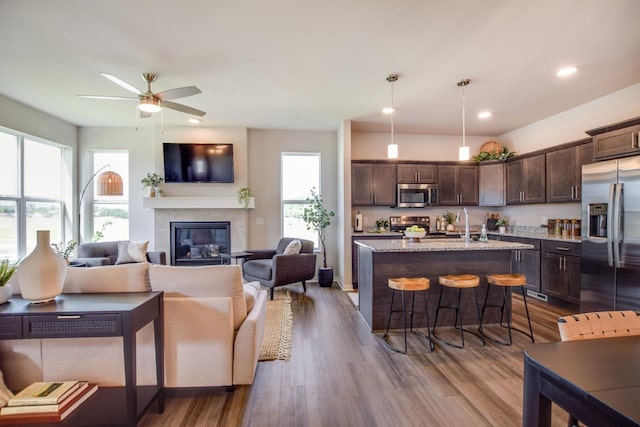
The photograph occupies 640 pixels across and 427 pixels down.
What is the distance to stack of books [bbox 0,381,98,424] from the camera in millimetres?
1539

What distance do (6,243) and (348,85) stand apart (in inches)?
213

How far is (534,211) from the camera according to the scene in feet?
16.6

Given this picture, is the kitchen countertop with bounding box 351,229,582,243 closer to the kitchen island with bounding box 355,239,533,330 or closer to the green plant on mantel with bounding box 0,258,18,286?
the kitchen island with bounding box 355,239,533,330

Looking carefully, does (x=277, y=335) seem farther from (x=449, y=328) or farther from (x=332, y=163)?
(x=332, y=163)

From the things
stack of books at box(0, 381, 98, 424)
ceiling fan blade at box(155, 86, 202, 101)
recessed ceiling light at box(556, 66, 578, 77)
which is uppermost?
recessed ceiling light at box(556, 66, 578, 77)

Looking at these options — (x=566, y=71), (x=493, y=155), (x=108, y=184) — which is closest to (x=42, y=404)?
(x=108, y=184)

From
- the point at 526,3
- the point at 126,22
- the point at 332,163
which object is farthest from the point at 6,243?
the point at 526,3

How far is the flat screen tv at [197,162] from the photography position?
17.2 ft

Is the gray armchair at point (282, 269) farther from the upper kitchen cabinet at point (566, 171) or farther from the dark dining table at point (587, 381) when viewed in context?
the upper kitchen cabinet at point (566, 171)

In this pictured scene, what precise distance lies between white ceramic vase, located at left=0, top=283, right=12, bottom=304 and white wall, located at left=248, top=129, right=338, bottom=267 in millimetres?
3879

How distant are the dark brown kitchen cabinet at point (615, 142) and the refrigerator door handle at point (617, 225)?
38cm

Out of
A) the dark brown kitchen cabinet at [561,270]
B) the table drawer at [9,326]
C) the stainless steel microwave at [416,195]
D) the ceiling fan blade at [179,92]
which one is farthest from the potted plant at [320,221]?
the table drawer at [9,326]

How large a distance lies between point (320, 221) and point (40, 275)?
3.94 m

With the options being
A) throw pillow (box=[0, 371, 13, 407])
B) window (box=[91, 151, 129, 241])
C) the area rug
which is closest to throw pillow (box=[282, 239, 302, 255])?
the area rug
